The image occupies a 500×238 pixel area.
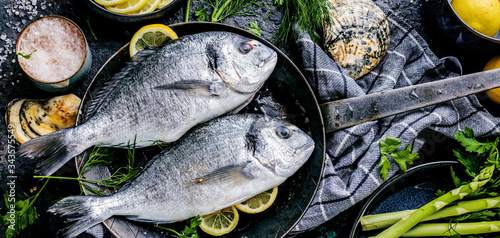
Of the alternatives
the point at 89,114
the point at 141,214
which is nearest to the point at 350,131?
the point at 141,214

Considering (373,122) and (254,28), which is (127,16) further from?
(373,122)

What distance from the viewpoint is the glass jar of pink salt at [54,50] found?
8.19 ft

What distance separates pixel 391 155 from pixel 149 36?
183 cm

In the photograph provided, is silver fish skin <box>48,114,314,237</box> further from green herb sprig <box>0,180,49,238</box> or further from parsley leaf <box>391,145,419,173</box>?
parsley leaf <box>391,145,419,173</box>

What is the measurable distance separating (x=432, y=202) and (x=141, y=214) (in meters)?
1.90

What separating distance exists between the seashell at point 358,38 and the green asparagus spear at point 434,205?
1021 millimetres

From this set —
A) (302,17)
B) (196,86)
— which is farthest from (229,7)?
(196,86)

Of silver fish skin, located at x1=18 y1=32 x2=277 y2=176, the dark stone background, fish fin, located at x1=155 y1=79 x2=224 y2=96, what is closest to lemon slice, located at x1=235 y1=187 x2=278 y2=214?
the dark stone background

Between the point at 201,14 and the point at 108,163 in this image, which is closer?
the point at 108,163

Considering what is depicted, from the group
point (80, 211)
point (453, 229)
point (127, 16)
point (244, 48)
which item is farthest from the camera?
point (453, 229)

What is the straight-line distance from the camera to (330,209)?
2.70 meters

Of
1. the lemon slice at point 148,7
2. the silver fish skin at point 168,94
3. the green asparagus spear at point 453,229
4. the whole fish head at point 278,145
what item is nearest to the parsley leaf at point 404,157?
the green asparagus spear at point 453,229

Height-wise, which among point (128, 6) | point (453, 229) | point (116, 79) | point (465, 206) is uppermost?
point (128, 6)

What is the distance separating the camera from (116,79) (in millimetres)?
2461
